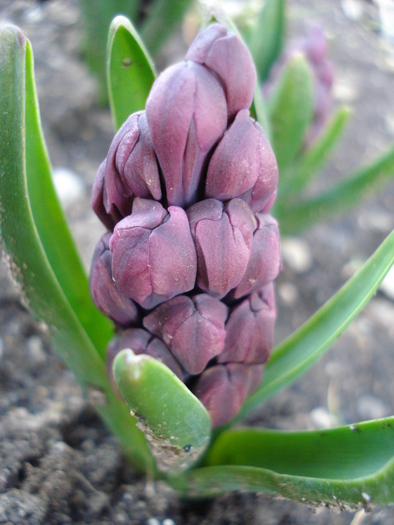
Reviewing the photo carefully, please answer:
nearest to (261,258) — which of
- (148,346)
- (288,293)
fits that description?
(148,346)

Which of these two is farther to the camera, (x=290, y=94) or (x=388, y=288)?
(x=388, y=288)

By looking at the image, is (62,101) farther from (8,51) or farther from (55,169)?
(8,51)

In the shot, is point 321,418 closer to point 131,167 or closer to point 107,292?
point 107,292

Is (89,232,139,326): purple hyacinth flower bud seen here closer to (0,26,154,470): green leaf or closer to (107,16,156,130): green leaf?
(0,26,154,470): green leaf

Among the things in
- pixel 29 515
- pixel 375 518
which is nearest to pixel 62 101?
pixel 29 515

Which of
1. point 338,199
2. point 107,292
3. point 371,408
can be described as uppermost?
point 107,292
